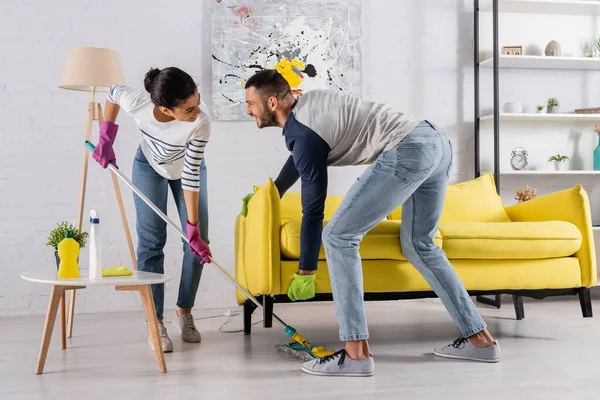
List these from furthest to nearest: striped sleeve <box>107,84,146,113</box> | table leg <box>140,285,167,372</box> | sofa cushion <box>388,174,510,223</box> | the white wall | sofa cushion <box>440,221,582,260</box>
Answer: the white wall < sofa cushion <box>388,174,510,223</box> < sofa cushion <box>440,221,582,260</box> < striped sleeve <box>107,84,146,113</box> < table leg <box>140,285,167,372</box>

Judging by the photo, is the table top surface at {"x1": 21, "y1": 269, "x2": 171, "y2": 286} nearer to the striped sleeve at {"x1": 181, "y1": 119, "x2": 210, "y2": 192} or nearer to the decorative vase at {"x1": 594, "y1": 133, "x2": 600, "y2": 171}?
the striped sleeve at {"x1": 181, "y1": 119, "x2": 210, "y2": 192}

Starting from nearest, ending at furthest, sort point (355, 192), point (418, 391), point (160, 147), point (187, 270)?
1. point (418, 391)
2. point (355, 192)
3. point (160, 147)
4. point (187, 270)

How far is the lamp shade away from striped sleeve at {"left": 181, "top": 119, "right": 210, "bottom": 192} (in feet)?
2.91

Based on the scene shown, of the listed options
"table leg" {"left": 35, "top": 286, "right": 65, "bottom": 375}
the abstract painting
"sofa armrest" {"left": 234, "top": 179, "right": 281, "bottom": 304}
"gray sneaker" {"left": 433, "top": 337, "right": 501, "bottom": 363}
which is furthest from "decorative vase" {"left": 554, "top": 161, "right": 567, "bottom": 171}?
"table leg" {"left": 35, "top": 286, "right": 65, "bottom": 375}

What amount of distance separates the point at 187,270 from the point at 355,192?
96 centimetres

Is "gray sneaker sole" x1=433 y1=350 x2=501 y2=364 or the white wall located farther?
the white wall

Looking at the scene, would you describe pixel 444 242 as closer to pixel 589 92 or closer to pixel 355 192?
pixel 355 192

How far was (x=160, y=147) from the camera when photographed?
2.77 metres

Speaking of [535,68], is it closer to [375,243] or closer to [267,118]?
[375,243]

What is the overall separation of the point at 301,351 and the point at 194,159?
32.3 inches

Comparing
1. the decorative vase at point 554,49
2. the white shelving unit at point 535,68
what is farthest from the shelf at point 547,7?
the decorative vase at point 554,49

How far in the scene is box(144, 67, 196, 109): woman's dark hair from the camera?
238cm

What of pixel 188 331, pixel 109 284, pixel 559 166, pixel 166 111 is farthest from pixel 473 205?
pixel 109 284

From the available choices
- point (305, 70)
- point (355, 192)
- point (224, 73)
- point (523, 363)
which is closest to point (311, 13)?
point (305, 70)
